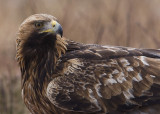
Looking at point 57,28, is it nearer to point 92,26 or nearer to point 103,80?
point 103,80

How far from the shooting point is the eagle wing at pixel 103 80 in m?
7.21

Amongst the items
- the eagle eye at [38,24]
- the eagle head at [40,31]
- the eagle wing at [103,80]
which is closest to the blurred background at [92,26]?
the eagle wing at [103,80]

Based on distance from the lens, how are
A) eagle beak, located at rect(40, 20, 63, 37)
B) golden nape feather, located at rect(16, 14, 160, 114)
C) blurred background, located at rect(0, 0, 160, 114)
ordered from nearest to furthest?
eagle beak, located at rect(40, 20, 63, 37), golden nape feather, located at rect(16, 14, 160, 114), blurred background, located at rect(0, 0, 160, 114)

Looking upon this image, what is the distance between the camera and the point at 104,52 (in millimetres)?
7523

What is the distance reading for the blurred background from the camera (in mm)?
Answer: 9164

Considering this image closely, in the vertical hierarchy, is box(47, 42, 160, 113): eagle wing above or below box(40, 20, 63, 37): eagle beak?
below

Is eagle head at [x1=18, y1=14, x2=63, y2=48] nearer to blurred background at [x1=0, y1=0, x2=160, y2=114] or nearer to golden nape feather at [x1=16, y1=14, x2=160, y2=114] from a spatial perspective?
golden nape feather at [x1=16, y1=14, x2=160, y2=114]

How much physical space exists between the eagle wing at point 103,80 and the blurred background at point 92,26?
2.24 ft

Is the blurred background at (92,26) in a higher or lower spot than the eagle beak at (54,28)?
lower

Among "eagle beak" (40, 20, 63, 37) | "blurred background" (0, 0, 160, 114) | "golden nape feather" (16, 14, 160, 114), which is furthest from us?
"blurred background" (0, 0, 160, 114)

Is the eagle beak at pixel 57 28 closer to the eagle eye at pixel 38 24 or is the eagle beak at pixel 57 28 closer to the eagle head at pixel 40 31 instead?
the eagle head at pixel 40 31

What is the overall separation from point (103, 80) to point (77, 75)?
0.35 m

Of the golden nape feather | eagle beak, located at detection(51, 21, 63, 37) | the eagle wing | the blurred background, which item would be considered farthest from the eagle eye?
the blurred background

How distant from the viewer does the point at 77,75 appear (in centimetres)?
728
